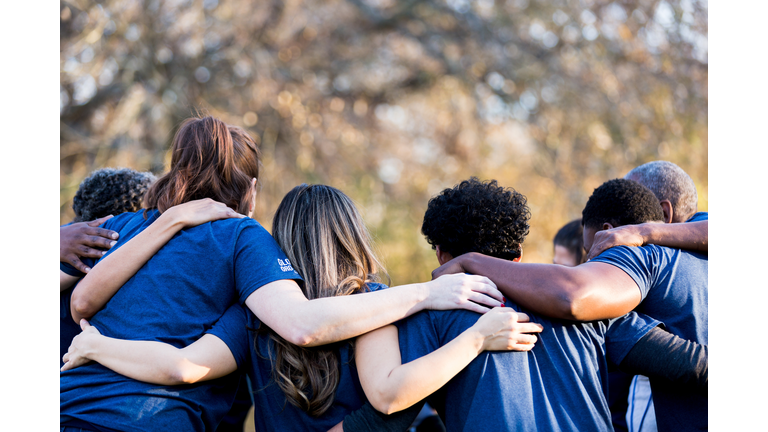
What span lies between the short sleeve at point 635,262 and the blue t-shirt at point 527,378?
163 mm

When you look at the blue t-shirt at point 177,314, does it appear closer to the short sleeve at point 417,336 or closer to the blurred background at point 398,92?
the short sleeve at point 417,336

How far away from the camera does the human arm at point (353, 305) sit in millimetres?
1771

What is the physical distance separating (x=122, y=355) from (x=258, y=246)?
55 centimetres

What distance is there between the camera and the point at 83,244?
2268 millimetres

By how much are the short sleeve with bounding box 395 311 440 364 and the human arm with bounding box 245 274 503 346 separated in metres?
0.04

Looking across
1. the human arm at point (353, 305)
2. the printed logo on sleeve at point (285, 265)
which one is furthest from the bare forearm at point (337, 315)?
the printed logo on sleeve at point (285, 265)

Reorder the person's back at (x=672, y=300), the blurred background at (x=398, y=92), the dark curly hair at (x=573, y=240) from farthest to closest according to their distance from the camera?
the blurred background at (x=398, y=92) → the dark curly hair at (x=573, y=240) → the person's back at (x=672, y=300)

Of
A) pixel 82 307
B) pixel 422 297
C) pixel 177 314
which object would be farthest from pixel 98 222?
pixel 422 297

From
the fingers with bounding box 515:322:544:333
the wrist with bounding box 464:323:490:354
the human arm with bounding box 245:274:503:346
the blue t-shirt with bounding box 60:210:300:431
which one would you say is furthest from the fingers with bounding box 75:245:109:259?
the fingers with bounding box 515:322:544:333

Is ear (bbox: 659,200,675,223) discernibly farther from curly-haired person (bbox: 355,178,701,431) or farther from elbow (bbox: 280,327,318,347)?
elbow (bbox: 280,327,318,347)

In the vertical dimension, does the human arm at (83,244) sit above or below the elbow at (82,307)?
above

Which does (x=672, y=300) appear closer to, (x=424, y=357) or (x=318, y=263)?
(x=424, y=357)

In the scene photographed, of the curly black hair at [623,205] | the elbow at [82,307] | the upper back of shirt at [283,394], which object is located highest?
the curly black hair at [623,205]

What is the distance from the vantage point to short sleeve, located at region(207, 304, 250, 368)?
1.86 meters
